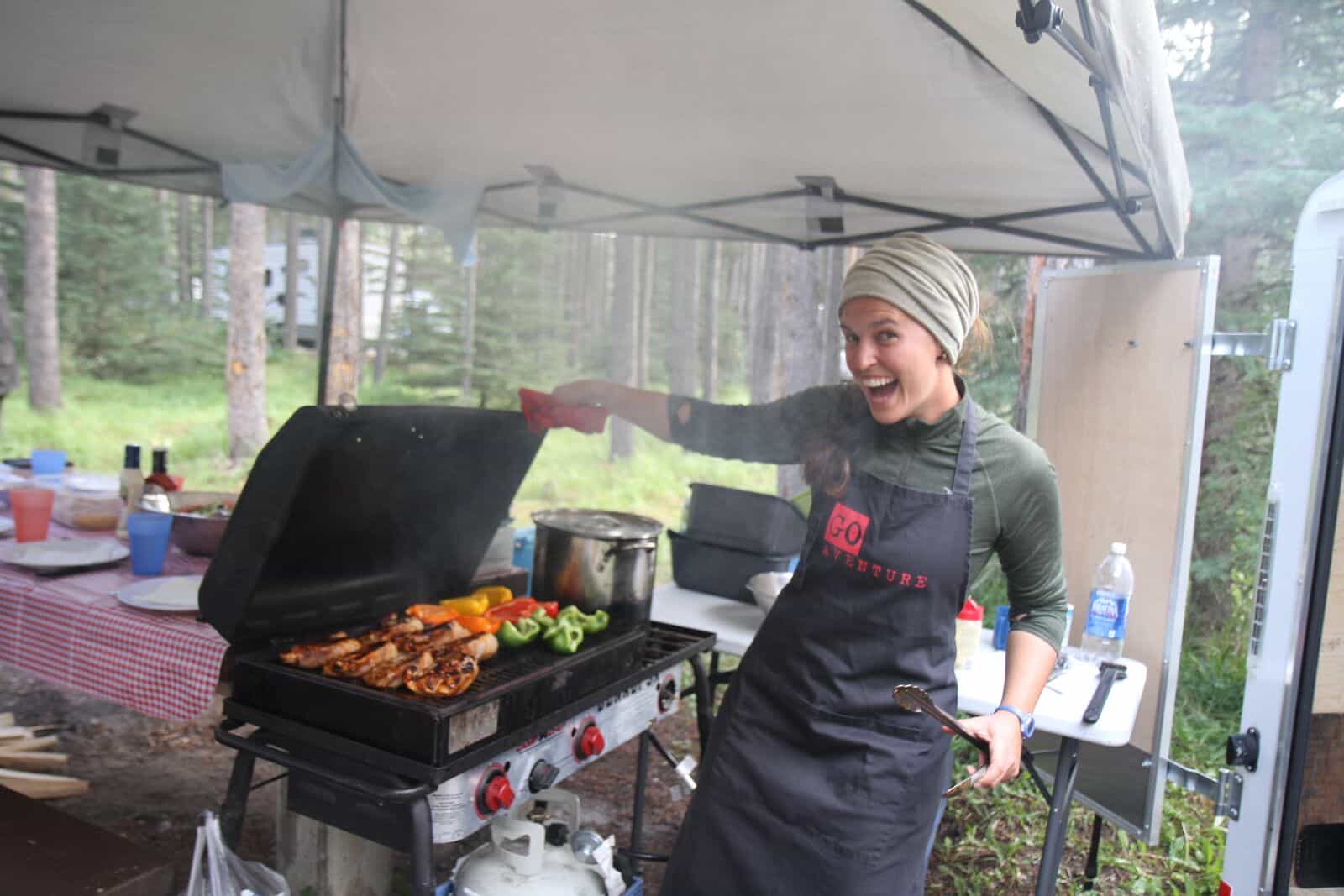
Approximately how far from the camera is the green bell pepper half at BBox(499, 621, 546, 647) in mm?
2205

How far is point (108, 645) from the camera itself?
2143 millimetres

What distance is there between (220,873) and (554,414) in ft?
4.45

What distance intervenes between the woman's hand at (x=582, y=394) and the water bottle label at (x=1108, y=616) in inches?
75.3

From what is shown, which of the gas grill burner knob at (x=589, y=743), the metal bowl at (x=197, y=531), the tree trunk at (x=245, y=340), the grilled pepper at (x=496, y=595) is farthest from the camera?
the tree trunk at (x=245, y=340)

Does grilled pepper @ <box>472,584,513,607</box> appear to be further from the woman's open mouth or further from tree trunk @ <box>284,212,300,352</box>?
tree trunk @ <box>284,212,300,352</box>

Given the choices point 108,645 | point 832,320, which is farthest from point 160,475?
point 832,320

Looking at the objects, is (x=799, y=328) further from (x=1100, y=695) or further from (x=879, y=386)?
(x=879, y=386)

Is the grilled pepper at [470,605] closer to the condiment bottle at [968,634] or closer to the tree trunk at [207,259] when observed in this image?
the condiment bottle at [968,634]

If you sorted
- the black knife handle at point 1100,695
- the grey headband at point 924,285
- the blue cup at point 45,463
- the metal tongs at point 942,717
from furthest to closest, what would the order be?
1. the blue cup at point 45,463
2. the black knife handle at point 1100,695
3. the grey headband at point 924,285
4. the metal tongs at point 942,717

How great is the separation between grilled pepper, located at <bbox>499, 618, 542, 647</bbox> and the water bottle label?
1.95 meters

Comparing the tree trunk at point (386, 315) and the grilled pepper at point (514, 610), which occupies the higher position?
the tree trunk at point (386, 315)

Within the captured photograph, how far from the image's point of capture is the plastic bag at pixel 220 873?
1.96 metres

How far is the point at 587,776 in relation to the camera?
4.35 metres

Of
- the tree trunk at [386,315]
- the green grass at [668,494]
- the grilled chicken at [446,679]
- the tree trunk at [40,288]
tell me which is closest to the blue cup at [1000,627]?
the green grass at [668,494]
